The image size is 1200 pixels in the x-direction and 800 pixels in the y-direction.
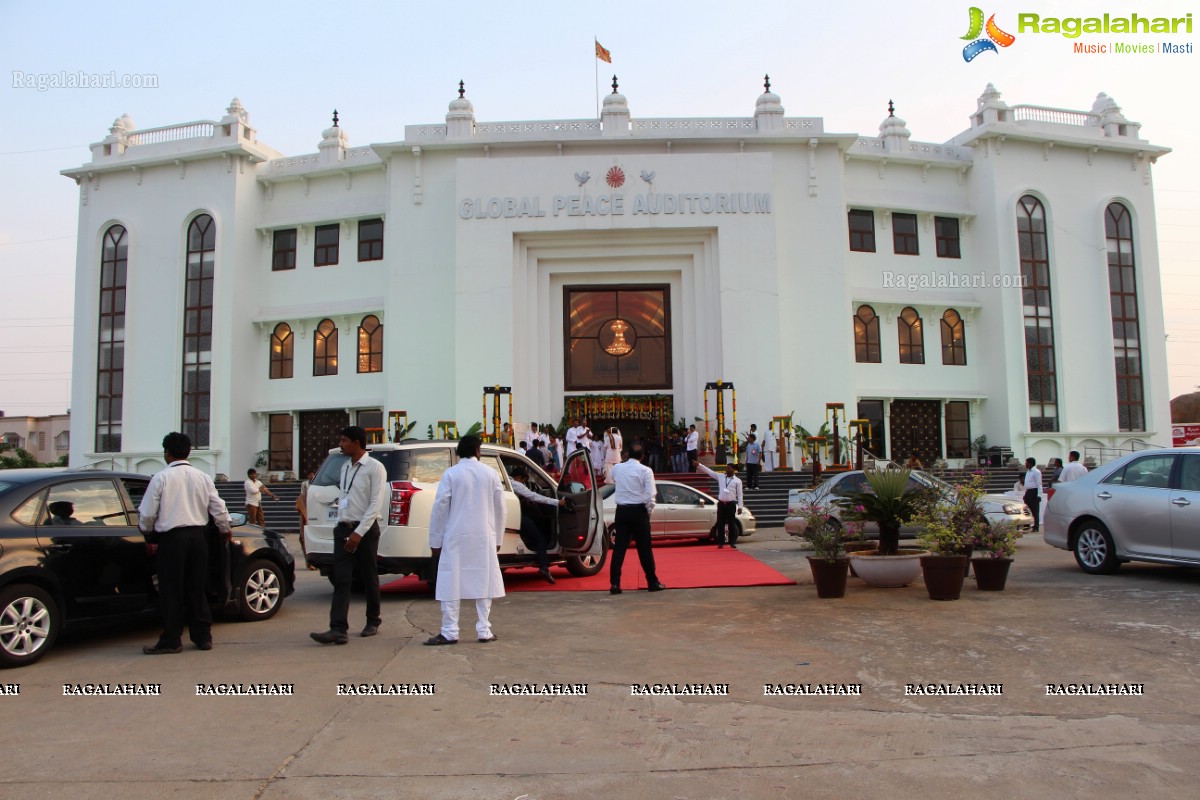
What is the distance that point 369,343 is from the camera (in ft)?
93.2

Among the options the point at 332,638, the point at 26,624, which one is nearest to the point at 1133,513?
the point at 332,638

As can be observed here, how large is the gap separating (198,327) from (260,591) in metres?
22.5

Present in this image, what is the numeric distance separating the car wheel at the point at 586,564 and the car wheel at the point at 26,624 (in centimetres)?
552

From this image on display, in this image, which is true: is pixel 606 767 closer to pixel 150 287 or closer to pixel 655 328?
pixel 655 328

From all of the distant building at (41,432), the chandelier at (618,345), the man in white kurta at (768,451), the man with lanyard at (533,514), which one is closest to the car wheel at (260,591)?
the man with lanyard at (533,514)

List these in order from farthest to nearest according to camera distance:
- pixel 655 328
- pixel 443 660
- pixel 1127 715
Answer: pixel 655 328 < pixel 443 660 < pixel 1127 715

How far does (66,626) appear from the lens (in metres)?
6.55

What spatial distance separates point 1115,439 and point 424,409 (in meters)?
21.1

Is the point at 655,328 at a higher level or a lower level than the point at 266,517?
higher

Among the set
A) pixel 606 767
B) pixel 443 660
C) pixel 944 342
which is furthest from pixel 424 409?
pixel 606 767

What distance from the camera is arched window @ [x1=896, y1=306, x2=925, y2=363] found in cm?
2875

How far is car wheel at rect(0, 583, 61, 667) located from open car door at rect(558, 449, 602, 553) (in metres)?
5.21

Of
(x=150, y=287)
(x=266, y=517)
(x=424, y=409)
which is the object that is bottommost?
(x=266, y=517)

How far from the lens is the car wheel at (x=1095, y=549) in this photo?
978 centimetres
